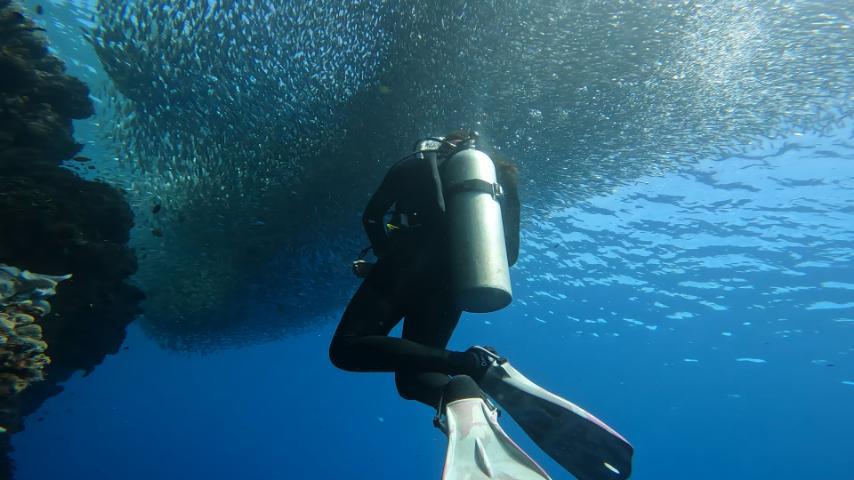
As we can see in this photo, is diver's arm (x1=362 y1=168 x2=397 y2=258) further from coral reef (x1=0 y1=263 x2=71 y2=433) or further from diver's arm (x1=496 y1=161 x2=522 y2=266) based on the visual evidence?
coral reef (x1=0 y1=263 x2=71 y2=433)

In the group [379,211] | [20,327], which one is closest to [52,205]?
[20,327]

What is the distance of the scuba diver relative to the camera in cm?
280

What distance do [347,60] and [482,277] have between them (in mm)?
7743

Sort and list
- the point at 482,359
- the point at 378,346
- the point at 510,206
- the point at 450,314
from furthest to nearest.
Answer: the point at 510,206, the point at 450,314, the point at 482,359, the point at 378,346

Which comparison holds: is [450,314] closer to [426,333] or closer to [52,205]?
[426,333]

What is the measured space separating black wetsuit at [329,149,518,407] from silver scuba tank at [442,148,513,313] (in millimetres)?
185

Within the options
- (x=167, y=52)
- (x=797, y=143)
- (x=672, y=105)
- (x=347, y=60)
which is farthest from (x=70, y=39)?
(x=797, y=143)

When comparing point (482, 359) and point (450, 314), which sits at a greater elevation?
point (450, 314)

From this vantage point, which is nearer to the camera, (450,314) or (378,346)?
(378,346)

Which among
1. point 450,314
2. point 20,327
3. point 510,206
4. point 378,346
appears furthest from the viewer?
point 20,327

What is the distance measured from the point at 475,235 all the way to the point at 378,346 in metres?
1.04

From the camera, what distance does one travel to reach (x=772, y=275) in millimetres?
18234

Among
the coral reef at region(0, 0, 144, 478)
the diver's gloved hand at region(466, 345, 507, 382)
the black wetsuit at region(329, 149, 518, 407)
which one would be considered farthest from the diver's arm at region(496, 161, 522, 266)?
the coral reef at region(0, 0, 144, 478)

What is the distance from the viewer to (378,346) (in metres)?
2.83
